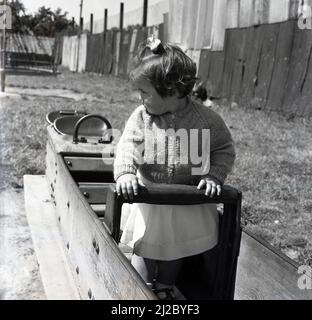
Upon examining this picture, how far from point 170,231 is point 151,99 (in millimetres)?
551

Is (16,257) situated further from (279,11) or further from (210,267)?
(279,11)

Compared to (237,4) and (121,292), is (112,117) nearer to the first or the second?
(237,4)

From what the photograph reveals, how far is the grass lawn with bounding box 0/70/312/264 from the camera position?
157 inches

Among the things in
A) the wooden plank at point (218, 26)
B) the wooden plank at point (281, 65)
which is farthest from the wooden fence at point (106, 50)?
the wooden plank at point (281, 65)

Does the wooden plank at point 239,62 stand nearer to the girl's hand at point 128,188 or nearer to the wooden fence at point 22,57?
the girl's hand at point 128,188

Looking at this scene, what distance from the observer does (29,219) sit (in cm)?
378

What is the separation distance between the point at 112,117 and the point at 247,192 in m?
4.84

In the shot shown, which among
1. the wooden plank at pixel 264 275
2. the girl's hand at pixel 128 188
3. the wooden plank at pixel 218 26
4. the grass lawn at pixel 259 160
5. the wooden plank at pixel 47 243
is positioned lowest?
the wooden plank at pixel 47 243

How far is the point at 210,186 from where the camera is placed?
2.19 metres

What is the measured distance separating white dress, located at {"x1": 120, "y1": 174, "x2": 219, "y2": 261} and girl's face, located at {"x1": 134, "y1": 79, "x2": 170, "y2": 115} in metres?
0.40

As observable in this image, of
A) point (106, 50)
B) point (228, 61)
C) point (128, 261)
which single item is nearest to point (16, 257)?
point (128, 261)

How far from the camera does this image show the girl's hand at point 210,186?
2170 millimetres

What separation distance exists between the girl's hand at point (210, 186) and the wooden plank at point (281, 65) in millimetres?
7457

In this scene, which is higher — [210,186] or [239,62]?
[239,62]
